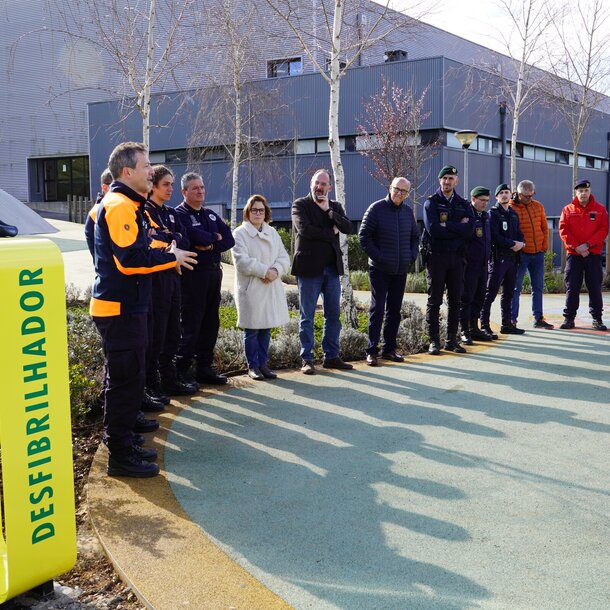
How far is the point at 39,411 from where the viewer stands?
3020mm

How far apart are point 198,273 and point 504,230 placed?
16.7ft

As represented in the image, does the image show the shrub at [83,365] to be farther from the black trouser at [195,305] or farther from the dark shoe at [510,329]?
the dark shoe at [510,329]

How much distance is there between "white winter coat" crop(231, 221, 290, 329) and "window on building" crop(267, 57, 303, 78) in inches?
886

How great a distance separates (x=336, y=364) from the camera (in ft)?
25.9

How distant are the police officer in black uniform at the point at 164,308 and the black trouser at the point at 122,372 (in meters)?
1.16

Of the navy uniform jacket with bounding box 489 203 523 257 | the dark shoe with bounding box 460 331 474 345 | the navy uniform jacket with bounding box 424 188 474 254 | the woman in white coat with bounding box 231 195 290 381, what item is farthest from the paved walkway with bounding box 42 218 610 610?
the navy uniform jacket with bounding box 489 203 523 257

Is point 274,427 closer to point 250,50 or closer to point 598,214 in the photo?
point 598,214

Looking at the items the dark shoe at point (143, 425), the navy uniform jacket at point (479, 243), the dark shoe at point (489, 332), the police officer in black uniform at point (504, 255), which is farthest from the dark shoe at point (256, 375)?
the police officer in black uniform at point (504, 255)

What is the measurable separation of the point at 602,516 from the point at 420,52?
1268 inches

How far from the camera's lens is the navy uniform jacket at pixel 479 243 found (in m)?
9.54

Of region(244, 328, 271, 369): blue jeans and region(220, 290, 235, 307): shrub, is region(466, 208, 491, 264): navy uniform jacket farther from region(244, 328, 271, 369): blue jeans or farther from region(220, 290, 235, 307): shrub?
region(220, 290, 235, 307): shrub

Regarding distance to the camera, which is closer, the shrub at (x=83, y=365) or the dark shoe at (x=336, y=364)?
the shrub at (x=83, y=365)

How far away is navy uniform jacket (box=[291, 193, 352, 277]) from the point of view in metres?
7.74

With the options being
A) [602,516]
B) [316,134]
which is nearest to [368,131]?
[316,134]
